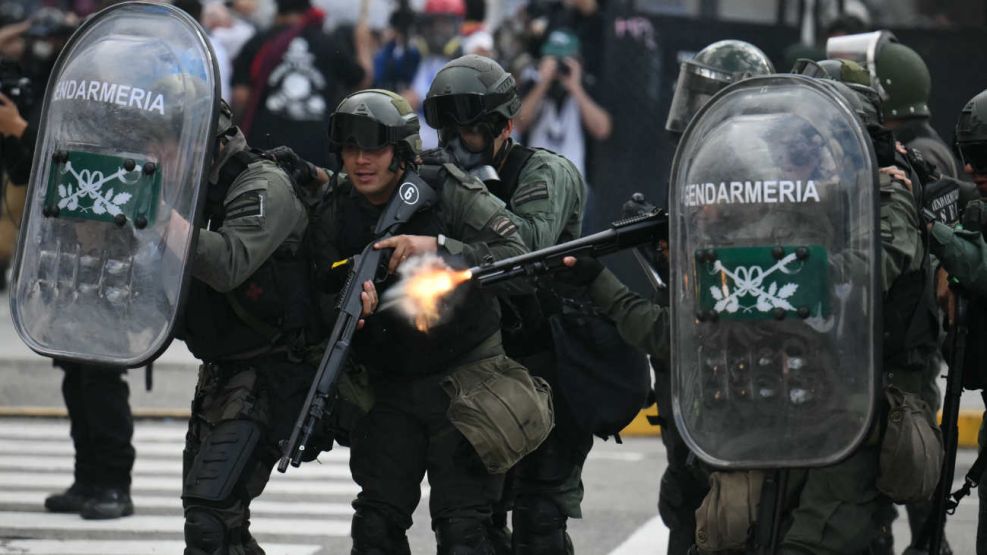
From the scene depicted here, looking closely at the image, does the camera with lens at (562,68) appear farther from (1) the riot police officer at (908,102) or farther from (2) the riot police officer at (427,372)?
(2) the riot police officer at (427,372)

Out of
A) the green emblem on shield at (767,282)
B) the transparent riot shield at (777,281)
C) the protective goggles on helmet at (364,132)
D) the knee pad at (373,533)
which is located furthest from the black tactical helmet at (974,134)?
the knee pad at (373,533)

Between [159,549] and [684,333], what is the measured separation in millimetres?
3440

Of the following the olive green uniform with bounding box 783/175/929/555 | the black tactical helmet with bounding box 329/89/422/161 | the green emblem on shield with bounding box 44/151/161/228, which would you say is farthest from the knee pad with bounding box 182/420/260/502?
the olive green uniform with bounding box 783/175/929/555

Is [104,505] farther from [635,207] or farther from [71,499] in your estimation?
[635,207]

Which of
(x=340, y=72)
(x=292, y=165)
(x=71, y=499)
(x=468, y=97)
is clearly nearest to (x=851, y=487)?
(x=468, y=97)

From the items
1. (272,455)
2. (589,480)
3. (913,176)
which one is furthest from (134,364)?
(589,480)

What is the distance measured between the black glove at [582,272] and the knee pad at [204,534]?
4.25 ft

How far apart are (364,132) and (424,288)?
53 centimetres

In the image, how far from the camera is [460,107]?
6.13 metres

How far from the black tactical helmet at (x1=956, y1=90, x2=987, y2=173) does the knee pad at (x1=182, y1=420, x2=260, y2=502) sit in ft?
7.79

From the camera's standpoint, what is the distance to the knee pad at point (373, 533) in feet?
18.4

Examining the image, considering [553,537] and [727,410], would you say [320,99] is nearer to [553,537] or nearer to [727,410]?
[553,537]

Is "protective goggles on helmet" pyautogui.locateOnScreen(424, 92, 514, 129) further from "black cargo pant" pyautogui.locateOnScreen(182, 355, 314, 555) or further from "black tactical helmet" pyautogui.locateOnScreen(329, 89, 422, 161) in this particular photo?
"black cargo pant" pyautogui.locateOnScreen(182, 355, 314, 555)

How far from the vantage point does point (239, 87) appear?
504 inches
